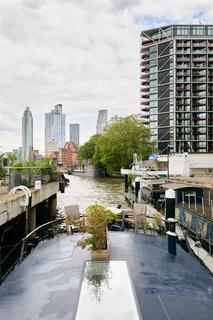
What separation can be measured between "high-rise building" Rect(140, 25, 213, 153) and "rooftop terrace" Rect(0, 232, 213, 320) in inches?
3429

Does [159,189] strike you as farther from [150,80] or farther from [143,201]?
[150,80]

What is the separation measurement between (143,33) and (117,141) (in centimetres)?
5491

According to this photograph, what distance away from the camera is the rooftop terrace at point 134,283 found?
4500mm

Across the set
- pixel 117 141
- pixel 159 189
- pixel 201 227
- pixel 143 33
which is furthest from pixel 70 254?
pixel 143 33

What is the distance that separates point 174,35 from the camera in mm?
99500

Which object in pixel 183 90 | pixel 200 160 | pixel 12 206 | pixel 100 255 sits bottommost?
pixel 100 255

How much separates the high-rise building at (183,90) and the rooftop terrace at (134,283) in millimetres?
87088

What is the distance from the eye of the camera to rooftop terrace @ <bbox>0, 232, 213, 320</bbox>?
4500 millimetres

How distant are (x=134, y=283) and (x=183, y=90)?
319 feet

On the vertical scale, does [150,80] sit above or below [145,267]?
above

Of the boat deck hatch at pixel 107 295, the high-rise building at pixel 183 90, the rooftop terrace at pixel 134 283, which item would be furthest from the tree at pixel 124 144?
the boat deck hatch at pixel 107 295

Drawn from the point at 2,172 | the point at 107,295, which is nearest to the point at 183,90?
the point at 2,172

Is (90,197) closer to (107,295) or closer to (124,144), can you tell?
(107,295)

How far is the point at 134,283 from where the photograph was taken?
5348 mm
